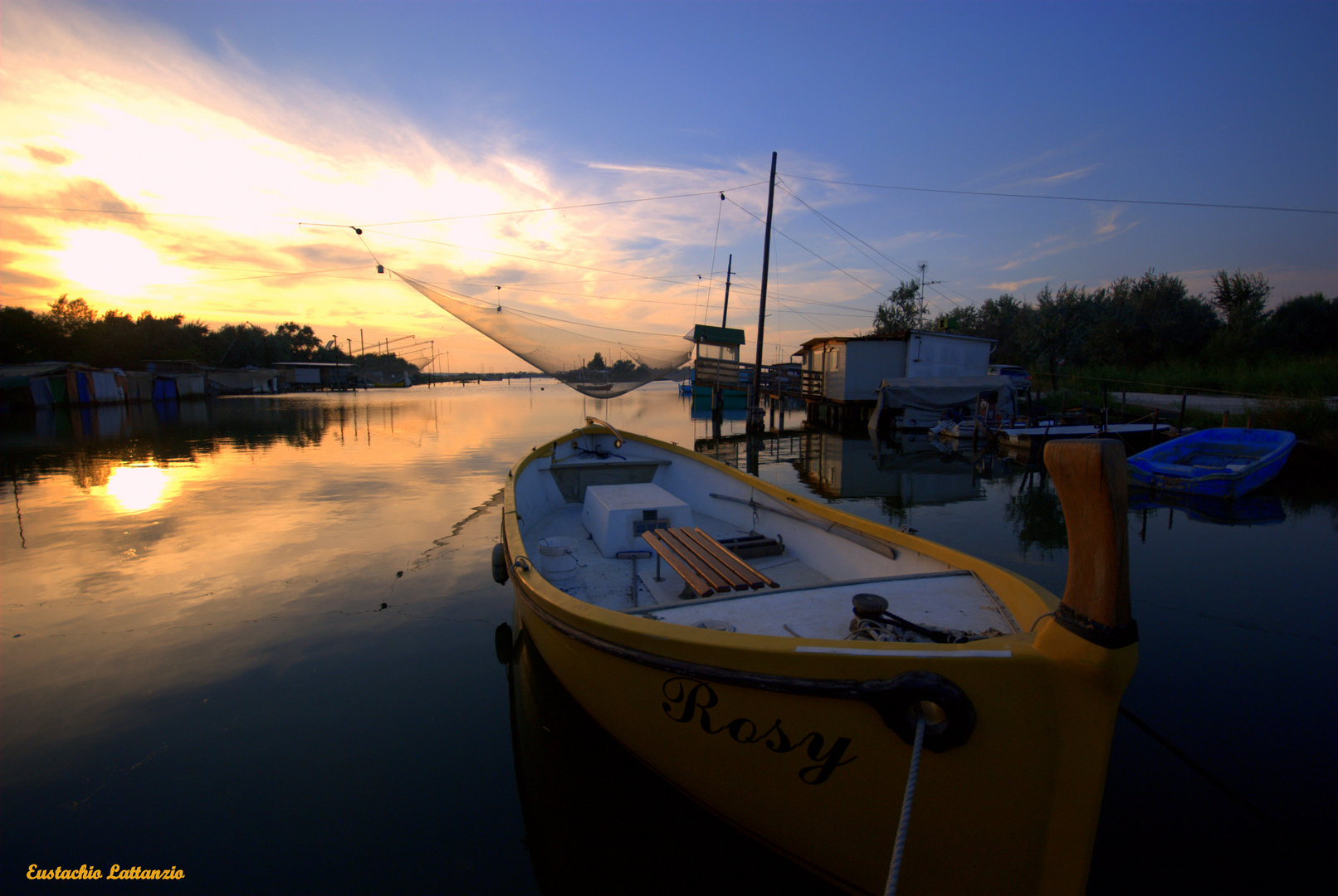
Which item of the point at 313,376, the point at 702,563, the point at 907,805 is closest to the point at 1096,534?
the point at 907,805

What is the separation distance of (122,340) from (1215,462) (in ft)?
247

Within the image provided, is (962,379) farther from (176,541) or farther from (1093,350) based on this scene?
(176,541)

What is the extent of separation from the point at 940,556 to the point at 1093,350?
1487 inches

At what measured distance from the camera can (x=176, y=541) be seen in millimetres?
8273

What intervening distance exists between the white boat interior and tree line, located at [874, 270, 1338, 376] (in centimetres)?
2049

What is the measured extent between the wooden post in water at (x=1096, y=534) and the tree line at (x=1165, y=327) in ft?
81.9

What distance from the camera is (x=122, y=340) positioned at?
51.3 meters

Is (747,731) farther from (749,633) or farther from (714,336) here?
(714,336)

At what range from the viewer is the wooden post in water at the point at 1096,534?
1.77m

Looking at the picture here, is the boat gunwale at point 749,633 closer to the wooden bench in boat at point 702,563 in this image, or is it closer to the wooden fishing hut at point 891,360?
the wooden bench in boat at point 702,563

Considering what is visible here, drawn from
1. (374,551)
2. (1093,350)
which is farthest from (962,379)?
(374,551)

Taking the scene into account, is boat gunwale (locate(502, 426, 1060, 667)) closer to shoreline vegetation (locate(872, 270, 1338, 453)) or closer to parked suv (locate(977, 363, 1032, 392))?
shoreline vegetation (locate(872, 270, 1338, 453))

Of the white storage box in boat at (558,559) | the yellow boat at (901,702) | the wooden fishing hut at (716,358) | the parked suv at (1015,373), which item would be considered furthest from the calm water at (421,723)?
the wooden fishing hut at (716,358)

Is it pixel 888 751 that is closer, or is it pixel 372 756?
pixel 888 751
